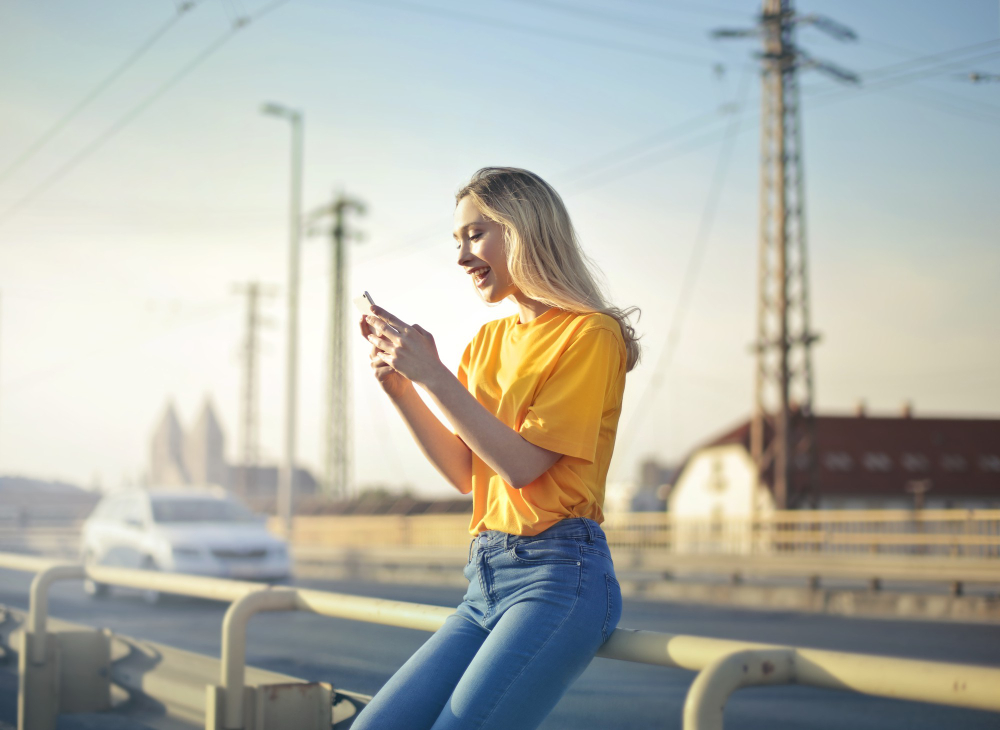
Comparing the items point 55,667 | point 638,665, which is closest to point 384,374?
point 638,665

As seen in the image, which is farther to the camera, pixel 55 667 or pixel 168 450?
pixel 168 450

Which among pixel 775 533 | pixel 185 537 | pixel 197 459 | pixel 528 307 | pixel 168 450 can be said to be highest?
pixel 528 307

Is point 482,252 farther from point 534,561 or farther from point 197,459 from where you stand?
point 197,459

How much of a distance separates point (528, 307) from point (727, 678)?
41.3 inches

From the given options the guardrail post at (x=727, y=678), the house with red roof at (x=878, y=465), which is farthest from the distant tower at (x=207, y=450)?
the guardrail post at (x=727, y=678)

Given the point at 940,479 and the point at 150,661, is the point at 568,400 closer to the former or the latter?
the point at 150,661

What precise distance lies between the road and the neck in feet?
2.82

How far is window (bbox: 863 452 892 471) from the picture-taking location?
154 feet

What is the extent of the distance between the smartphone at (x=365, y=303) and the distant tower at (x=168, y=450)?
18606cm

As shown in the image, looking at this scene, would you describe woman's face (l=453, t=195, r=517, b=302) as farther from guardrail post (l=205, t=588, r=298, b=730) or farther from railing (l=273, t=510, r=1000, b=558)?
railing (l=273, t=510, r=1000, b=558)

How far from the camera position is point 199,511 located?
1549 cm

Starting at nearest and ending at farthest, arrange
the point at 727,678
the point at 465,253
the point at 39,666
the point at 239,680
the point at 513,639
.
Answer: the point at 727,678 → the point at 513,639 → the point at 465,253 → the point at 239,680 → the point at 39,666

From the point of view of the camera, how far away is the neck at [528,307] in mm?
2424

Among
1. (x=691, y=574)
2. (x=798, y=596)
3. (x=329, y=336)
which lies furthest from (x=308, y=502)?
(x=798, y=596)
